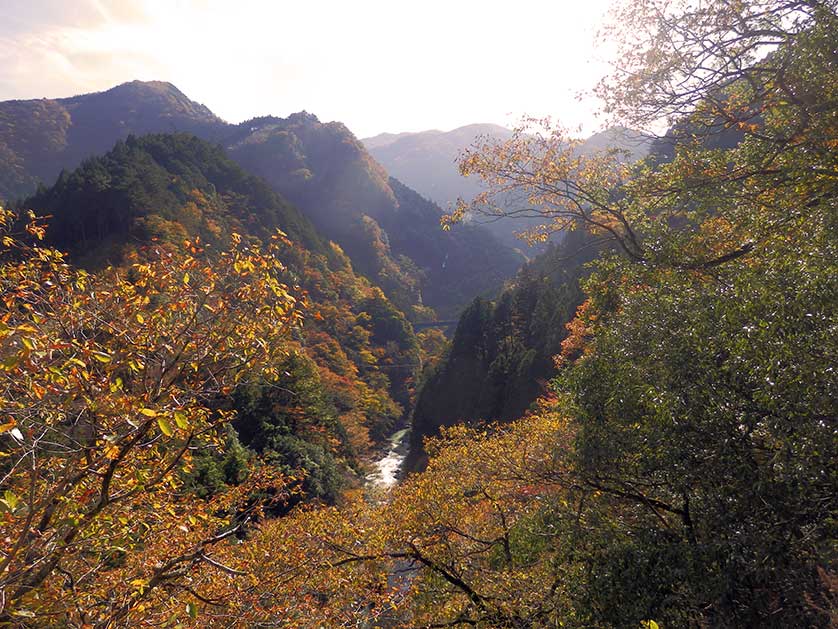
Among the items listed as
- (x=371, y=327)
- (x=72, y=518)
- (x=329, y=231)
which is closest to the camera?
(x=72, y=518)

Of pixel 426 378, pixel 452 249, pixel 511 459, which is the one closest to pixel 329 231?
pixel 452 249

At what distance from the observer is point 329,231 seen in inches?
5404

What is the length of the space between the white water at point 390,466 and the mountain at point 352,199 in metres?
56.9

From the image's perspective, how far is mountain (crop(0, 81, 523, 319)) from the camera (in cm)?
13288

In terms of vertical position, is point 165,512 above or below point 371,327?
above

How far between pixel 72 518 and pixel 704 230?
404 inches

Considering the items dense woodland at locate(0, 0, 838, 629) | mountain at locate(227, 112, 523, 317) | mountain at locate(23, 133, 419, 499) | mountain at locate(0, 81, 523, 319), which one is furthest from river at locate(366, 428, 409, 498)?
mountain at locate(227, 112, 523, 317)

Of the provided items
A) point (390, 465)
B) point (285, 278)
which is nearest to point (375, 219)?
point (285, 278)

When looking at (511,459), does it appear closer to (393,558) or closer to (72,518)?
(393,558)

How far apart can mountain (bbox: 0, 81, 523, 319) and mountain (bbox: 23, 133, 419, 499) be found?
34.1m

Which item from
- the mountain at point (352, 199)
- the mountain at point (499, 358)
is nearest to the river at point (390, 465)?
the mountain at point (499, 358)

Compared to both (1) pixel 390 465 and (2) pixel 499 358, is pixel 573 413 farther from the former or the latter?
(1) pixel 390 465

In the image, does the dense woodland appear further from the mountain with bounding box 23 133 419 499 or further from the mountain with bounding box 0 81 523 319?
the mountain with bounding box 0 81 523 319

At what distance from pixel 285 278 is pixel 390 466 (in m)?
28.3
